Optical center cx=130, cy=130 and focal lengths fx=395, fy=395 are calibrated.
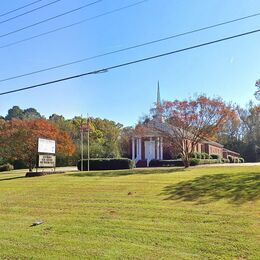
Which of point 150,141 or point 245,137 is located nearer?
point 150,141

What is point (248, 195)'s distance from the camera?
43.3 ft

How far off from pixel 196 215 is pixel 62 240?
12.3 ft

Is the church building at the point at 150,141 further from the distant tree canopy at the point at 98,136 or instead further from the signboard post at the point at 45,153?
the distant tree canopy at the point at 98,136

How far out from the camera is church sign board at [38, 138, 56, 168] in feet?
96.9

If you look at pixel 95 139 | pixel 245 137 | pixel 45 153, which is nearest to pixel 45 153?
pixel 45 153

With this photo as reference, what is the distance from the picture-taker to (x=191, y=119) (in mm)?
33531

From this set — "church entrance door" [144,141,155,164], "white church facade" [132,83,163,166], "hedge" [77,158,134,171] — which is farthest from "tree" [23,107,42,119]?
"hedge" [77,158,134,171]

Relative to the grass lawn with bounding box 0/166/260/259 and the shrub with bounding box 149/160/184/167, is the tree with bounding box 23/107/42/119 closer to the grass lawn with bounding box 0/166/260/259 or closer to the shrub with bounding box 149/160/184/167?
the shrub with bounding box 149/160/184/167

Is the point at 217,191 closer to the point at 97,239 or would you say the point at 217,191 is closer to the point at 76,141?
the point at 97,239

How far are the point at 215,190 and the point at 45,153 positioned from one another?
732 inches

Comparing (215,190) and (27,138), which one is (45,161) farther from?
(215,190)

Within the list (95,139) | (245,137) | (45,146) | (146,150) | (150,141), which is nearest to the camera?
(45,146)

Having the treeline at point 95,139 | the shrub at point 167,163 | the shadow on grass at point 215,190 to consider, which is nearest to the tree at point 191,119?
the shrub at point 167,163

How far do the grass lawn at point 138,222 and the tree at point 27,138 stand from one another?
23874 millimetres
